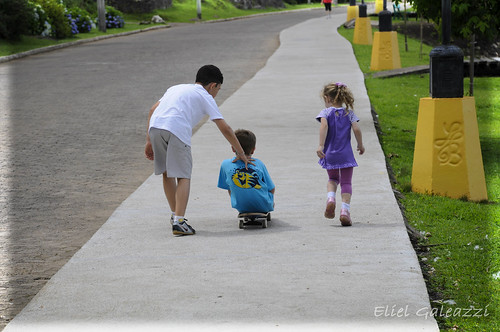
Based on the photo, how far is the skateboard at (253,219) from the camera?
22.0 feet

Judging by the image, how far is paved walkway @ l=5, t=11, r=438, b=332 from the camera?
4.68m

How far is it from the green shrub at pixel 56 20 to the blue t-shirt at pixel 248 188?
26.7 m

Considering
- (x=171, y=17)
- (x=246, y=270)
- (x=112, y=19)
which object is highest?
(x=246, y=270)

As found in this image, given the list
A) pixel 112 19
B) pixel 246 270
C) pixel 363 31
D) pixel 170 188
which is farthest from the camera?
pixel 112 19

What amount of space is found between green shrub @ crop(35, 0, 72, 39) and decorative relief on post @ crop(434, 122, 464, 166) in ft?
85.4

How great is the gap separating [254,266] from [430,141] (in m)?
3.16

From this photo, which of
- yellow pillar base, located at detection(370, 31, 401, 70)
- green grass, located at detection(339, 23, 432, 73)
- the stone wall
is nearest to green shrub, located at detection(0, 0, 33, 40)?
green grass, located at detection(339, 23, 432, 73)

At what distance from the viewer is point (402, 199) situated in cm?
802

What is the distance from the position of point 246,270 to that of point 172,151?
1487 mm

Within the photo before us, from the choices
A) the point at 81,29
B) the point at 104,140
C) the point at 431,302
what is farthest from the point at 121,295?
the point at 81,29

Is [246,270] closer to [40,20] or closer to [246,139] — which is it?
[246,139]

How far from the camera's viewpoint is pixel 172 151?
6664 mm

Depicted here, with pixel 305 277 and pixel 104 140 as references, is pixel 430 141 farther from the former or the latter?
pixel 104 140

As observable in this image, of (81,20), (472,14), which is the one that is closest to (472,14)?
(472,14)
